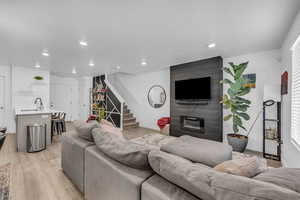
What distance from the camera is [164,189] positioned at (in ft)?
2.99

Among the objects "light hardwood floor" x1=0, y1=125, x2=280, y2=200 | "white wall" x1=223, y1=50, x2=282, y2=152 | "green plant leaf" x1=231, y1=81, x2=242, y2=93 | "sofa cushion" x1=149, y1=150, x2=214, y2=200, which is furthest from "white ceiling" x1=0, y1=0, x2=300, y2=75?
"light hardwood floor" x1=0, y1=125, x2=280, y2=200

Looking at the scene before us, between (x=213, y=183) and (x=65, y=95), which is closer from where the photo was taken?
(x=213, y=183)

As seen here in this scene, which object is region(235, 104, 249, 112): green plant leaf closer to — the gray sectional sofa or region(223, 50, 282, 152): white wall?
region(223, 50, 282, 152): white wall

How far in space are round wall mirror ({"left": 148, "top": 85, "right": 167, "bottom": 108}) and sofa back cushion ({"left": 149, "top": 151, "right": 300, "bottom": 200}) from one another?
456cm

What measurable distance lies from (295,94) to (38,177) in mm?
Result: 4271

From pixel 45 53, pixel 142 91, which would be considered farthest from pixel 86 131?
pixel 142 91

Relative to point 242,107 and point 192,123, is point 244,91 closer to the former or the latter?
point 242,107

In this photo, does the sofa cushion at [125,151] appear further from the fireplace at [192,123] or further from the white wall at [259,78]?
the white wall at [259,78]

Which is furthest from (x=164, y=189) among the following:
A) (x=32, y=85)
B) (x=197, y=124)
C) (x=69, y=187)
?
(x=32, y=85)

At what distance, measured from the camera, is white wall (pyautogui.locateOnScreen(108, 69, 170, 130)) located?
18.3ft

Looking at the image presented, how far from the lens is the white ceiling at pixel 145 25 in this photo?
68.4 inches

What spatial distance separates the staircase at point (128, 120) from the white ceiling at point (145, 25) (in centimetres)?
342

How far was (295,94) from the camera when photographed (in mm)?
2115

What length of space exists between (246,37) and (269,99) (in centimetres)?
141
